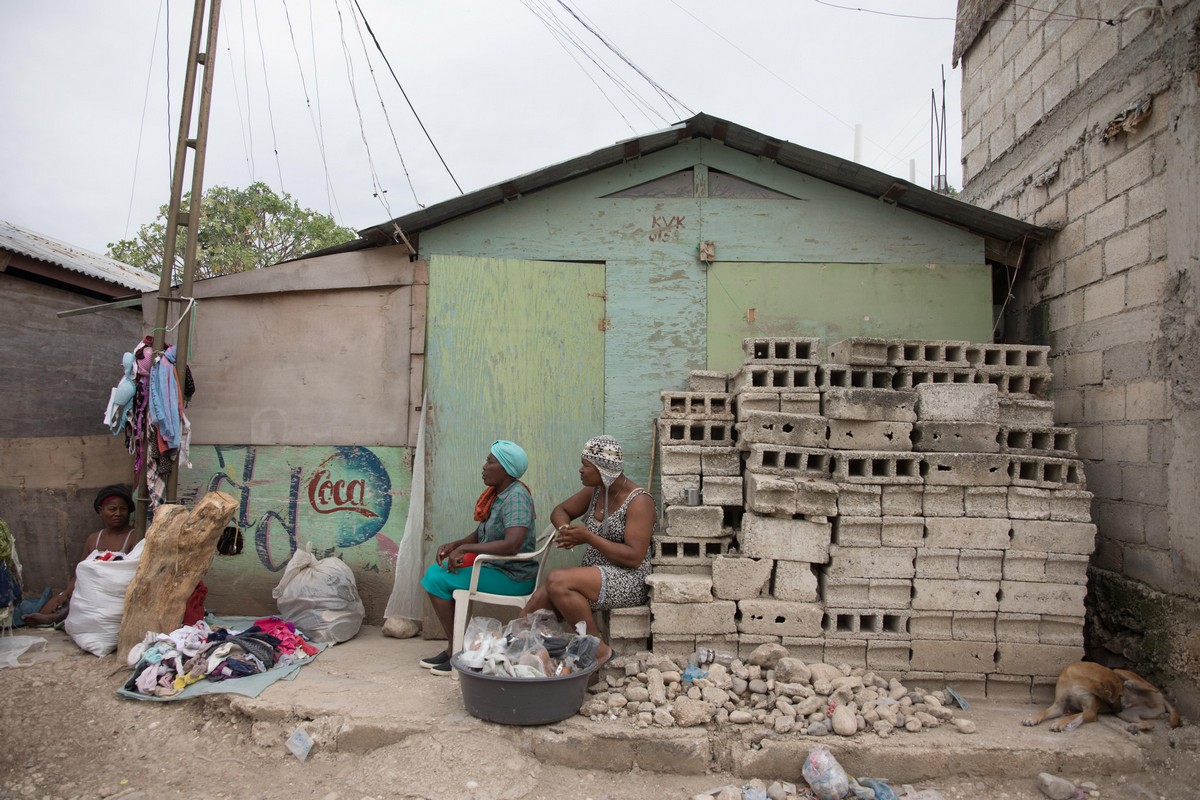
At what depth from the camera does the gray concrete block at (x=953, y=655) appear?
4.53 metres

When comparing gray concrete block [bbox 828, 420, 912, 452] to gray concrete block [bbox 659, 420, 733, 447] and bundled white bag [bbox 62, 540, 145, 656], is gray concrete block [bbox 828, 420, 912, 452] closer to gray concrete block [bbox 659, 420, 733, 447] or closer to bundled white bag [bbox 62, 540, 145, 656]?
gray concrete block [bbox 659, 420, 733, 447]

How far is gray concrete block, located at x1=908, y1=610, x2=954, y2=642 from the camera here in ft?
14.9

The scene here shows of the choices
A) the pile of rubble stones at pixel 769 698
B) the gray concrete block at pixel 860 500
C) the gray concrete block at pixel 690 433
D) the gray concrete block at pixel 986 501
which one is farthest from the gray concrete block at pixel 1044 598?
the gray concrete block at pixel 690 433

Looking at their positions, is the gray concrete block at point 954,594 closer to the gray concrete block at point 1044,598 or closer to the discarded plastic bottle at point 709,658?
the gray concrete block at point 1044,598

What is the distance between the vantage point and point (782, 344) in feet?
16.9

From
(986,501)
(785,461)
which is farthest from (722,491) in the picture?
(986,501)

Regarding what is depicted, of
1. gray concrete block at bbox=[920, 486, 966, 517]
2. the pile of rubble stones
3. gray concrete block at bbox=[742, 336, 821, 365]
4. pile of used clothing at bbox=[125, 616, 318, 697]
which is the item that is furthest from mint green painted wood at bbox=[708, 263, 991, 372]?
pile of used clothing at bbox=[125, 616, 318, 697]

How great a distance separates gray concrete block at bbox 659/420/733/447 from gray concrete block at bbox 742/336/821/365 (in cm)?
48

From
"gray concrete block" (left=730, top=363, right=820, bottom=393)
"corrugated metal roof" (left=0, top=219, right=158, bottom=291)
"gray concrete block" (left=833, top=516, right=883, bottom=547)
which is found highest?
"corrugated metal roof" (left=0, top=219, right=158, bottom=291)

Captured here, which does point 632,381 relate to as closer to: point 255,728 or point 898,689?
point 898,689

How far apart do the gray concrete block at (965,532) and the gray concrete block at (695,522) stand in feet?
4.08

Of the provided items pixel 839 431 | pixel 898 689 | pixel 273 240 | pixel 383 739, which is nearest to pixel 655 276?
pixel 839 431

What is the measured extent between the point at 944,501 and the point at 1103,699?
4.30ft

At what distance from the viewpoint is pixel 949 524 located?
15.0ft
